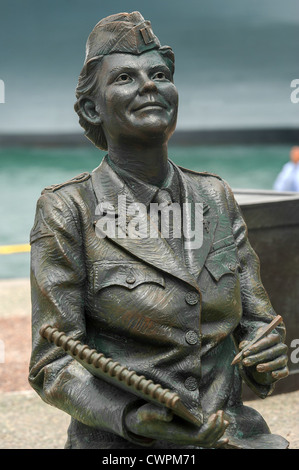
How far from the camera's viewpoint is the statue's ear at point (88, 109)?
9.30ft

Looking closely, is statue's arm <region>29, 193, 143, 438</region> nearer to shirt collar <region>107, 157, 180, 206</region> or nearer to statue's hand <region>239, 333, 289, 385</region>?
shirt collar <region>107, 157, 180, 206</region>

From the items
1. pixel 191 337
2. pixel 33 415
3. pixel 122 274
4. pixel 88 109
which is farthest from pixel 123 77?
pixel 33 415

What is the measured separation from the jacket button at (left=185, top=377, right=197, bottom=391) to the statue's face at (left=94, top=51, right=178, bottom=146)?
840 mm

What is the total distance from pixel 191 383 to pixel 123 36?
1.22m

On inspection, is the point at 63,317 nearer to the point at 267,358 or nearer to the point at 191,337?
the point at 191,337

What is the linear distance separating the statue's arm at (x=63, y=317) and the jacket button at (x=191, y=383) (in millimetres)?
216

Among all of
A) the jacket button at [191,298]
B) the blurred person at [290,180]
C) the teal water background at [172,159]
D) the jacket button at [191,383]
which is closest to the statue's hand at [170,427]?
the jacket button at [191,383]

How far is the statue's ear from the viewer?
284 centimetres

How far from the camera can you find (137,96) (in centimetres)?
266

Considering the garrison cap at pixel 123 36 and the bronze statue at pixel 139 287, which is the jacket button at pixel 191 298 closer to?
the bronze statue at pixel 139 287
